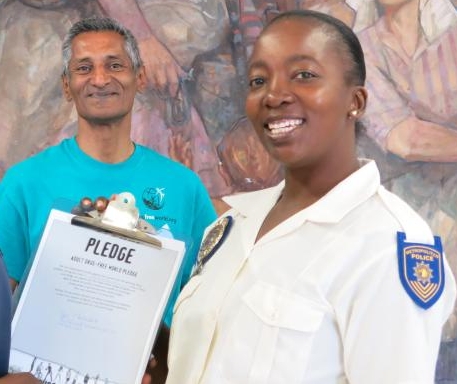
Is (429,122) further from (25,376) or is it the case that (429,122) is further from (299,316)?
(25,376)

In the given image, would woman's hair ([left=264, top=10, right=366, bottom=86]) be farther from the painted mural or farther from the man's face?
the painted mural

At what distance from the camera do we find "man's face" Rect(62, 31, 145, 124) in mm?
1715

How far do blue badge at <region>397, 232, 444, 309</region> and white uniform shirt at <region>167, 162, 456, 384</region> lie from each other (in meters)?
0.01

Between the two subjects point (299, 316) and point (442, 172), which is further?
point (442, 172)

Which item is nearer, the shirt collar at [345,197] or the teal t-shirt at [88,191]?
the shirt collar at [345,197]

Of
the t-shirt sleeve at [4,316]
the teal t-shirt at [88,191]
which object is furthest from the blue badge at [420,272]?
the teal t-shirt at [88,191]

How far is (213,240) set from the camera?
52.3 inches

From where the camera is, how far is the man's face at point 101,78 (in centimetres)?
171

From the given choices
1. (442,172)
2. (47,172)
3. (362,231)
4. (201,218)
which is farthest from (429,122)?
(362,231)

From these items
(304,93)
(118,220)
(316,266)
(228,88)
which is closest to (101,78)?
(118,220)

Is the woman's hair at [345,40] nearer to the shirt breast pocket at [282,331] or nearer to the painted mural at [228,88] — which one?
the shirt breast pocket at [282,331]

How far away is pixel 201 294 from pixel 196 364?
0.13 m

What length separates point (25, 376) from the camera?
38.9 inches

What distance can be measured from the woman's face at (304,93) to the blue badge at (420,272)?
21 cm
